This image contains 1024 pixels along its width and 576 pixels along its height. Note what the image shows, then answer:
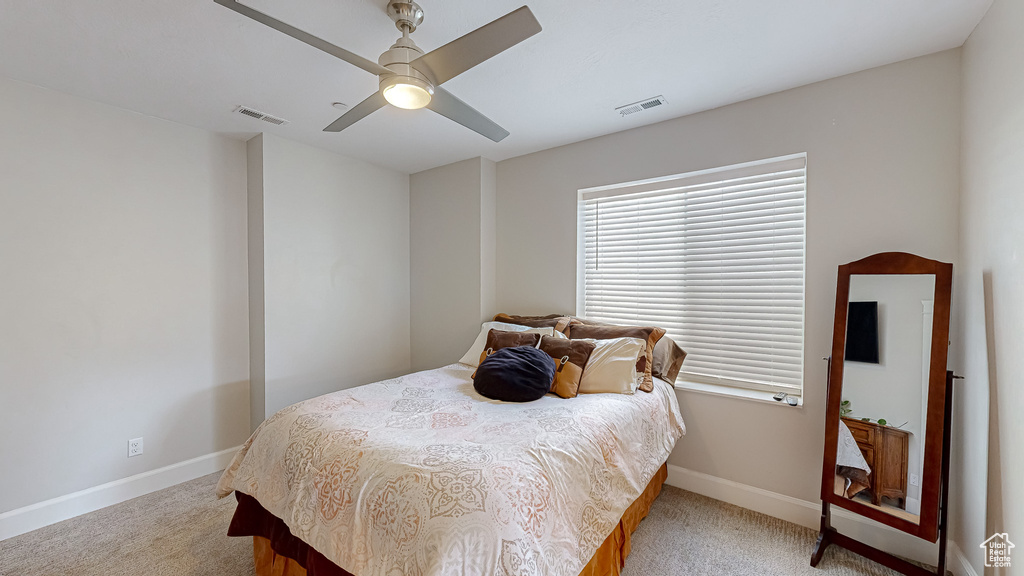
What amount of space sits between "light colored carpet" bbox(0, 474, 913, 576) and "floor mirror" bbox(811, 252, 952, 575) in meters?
0.19

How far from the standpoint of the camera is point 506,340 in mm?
2887

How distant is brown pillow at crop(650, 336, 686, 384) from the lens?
2.63 meters

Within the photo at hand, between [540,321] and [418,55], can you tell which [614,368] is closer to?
[540,321]

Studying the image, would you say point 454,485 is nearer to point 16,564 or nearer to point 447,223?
point 16,564

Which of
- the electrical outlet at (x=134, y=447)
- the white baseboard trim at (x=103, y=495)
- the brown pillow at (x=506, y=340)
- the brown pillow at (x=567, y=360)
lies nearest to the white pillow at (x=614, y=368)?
the brown pillow at (x=567, y=360)

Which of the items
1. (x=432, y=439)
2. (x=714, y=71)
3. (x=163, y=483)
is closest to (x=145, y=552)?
(x=163, y=483)

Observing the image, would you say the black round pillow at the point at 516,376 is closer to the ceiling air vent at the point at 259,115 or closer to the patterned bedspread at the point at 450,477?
the patterned bedspread at the point at 450,477

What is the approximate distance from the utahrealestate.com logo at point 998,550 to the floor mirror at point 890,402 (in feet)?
0.45

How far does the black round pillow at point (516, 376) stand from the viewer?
7.15ft

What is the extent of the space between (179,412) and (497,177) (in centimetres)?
306

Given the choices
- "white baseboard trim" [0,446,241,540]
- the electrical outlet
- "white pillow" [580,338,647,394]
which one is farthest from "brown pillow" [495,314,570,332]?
the electrical outlet

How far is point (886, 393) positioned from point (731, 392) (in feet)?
2.59

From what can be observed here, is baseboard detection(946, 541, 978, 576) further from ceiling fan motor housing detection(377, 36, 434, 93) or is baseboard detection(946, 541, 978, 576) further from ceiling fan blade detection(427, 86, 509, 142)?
ceiling fan motor housing detection(377, 36, 434, 93)

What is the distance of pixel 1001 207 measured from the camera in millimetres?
1546
